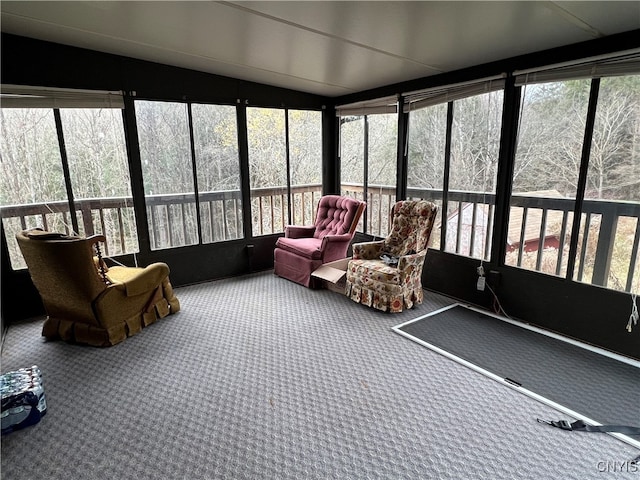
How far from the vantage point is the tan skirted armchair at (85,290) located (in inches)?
97.9

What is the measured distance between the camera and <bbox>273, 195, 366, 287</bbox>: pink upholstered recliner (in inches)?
156

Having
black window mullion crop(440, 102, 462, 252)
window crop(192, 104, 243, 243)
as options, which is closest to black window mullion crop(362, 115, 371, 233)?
black window mullion crop(440, 102, 462, 252)

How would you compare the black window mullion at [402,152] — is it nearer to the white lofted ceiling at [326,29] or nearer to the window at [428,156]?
the window at [428,156]

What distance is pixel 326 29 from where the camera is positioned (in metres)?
2.46

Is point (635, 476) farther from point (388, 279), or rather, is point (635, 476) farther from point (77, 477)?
point (77, 477)

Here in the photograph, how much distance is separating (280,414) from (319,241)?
8.08 feet

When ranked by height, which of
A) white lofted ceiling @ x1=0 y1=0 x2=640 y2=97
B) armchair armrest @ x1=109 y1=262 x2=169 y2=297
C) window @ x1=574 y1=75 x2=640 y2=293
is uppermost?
white lofted ceiling @ x1=0 y1=0 x2=640 y2=97

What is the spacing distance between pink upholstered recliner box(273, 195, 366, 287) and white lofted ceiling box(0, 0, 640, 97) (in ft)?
5.08

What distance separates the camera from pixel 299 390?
2.21 metres

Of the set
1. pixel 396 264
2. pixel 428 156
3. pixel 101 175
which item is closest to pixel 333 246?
pixel 396 264

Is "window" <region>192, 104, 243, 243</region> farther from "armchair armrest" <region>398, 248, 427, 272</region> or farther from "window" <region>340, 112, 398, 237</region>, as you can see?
"armchair armrest" <region>398, 248, 427, 272</region>

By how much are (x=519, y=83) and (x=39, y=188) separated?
443cm

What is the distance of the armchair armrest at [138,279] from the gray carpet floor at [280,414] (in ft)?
1.32

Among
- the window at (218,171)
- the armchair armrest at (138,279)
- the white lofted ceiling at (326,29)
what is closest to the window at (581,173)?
the white lofted ceiling at (326,29)
